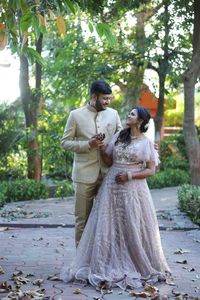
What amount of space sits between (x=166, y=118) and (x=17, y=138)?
637 inches

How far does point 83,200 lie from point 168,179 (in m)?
12.7

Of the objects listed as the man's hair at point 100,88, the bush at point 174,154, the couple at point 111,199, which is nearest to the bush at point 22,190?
the bush at point 174,154

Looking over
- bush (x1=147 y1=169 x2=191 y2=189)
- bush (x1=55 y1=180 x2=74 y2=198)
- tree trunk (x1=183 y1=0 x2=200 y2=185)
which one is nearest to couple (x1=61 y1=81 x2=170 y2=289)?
tree trunk (x1=183 y1=0 x2=200 y2=185)

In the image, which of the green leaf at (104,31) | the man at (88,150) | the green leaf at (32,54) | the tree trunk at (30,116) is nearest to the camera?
the green leaf at (104,31)

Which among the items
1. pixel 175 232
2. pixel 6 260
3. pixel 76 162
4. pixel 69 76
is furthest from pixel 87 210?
pixel 69 76

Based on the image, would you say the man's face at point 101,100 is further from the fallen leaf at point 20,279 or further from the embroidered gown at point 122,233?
the fallen leaf at point 20,279

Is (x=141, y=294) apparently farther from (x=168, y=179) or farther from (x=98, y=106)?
(x=168, y=179)

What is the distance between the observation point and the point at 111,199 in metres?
5.74

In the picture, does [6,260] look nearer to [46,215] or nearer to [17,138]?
[46,215]

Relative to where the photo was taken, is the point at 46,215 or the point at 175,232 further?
the point at 46,215

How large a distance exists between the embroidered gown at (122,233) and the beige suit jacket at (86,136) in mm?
147

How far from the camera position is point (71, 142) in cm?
583

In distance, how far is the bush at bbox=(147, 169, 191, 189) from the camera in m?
17.7

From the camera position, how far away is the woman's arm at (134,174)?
5672 mm
